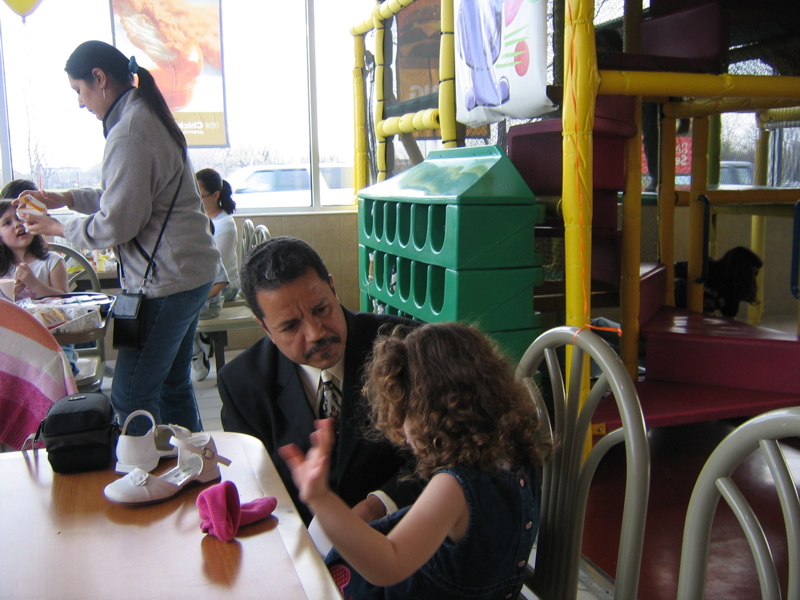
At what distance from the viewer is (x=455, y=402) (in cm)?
108

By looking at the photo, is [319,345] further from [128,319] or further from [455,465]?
[128,319]

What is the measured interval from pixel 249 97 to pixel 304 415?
14.3 ft

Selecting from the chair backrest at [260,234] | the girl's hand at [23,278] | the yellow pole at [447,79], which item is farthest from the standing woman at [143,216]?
the chair backrest at [260,234]

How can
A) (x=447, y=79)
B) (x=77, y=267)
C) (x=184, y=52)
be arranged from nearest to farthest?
1. (x=447, y=79)
2. (x=77, y=267)
3. (x=184, y=52)

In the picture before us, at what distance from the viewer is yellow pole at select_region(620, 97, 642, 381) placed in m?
2.70

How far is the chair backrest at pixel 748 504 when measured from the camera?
0.74m

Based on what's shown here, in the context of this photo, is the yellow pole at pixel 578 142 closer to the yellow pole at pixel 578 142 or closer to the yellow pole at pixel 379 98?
the yellow pole at pixel 578 142

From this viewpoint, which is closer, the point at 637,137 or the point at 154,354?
the point at 154,354

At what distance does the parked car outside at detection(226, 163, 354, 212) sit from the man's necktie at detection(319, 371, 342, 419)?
4.10 meters

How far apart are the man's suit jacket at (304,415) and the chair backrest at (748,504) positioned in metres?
0.62

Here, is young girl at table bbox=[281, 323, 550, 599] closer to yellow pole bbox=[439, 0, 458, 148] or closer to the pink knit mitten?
the pink knit mitten

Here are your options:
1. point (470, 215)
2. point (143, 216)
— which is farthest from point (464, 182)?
point (143, 216)

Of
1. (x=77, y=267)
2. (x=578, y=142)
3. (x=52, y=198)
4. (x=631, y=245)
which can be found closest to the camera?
(x=578, y=142)

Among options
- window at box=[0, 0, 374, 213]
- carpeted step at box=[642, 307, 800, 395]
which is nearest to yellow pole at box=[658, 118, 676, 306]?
carpeted step at box=[642, 307, 800, 395]
